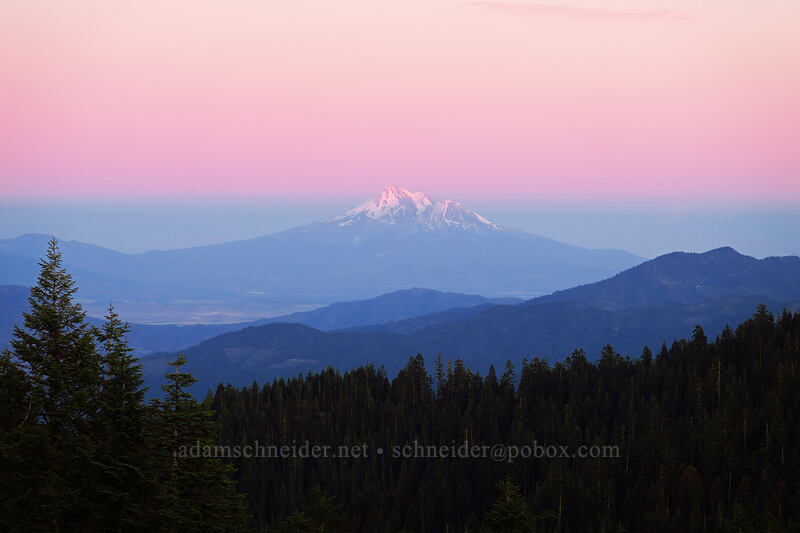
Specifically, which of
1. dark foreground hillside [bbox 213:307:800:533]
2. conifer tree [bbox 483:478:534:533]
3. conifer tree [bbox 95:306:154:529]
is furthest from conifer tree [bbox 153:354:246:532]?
dark foreground hillside [bbox 213:307:800:533]

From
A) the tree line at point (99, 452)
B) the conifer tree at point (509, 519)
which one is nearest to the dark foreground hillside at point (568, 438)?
the conifer tree at point (509, 519)

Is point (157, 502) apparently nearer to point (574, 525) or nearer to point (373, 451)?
point (574, 525)

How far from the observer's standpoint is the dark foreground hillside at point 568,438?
375 feet

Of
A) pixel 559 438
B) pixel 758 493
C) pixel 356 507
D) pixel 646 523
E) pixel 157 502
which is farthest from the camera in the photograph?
pixel 559 438

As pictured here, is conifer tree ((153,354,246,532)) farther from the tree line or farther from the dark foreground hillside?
the dark foreground hillside

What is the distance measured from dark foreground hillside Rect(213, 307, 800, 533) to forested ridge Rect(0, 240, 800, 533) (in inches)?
16.8

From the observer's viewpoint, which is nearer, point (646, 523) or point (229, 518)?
point (229, 518)

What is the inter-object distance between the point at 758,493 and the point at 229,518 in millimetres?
98848

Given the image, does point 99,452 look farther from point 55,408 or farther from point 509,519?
point 509,519

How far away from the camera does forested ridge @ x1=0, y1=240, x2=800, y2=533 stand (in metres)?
35.1

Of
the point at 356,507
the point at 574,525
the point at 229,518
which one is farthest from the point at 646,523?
the point at 229,518

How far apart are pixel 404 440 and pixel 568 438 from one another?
34534 mm

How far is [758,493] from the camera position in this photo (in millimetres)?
113250

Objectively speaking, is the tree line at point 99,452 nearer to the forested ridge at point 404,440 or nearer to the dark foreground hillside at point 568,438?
the forested ridge at point 404,440
